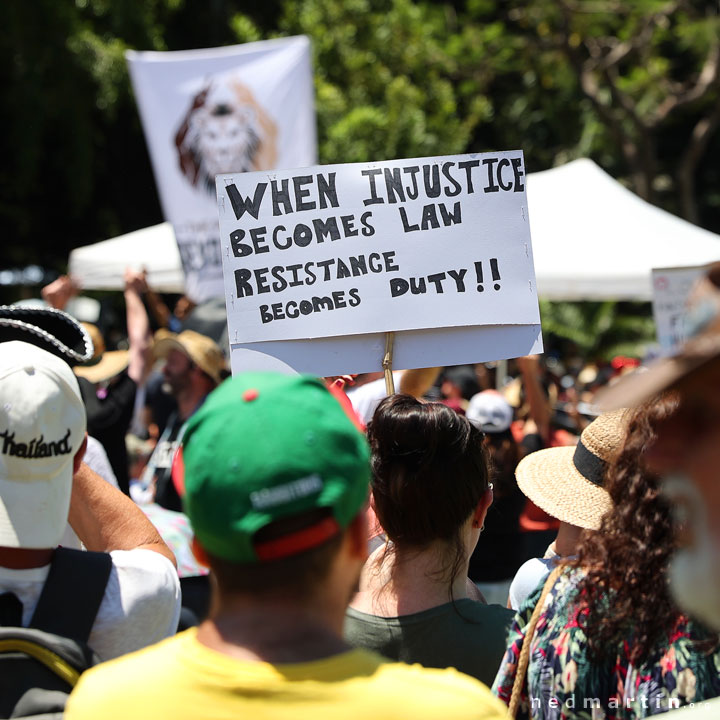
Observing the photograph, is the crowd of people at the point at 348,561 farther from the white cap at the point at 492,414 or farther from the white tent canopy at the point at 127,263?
the white tent canopy at the point at 127,263

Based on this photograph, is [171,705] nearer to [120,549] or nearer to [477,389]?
[120,549]

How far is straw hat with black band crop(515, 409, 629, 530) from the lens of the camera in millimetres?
2262

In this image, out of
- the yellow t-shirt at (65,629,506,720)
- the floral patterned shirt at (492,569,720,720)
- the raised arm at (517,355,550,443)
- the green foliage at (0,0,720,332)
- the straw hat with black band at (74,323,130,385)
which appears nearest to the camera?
the yellow t-shirt at (65,629,506,720)

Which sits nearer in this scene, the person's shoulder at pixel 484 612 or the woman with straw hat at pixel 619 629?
the woman with straw hat at pixel 619 629

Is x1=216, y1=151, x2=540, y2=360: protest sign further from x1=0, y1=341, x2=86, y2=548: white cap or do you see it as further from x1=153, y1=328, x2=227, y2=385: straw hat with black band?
x1=153, y1=328, x2=227, y2=385: straw hat with black band

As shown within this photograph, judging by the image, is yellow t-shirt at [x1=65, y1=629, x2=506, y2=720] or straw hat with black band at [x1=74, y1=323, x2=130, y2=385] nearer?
yellow t-shirt at [x1=65, y1=629, x2=506, y2=720]

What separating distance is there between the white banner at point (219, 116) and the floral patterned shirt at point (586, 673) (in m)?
5.67

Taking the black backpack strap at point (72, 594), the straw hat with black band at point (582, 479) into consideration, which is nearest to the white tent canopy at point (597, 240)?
the straw hat with black band at point (582, 479)

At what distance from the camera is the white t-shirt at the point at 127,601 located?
171cm

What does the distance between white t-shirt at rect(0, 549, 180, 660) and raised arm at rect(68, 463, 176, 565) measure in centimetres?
21

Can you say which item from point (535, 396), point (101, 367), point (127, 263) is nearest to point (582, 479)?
point (535, 396)

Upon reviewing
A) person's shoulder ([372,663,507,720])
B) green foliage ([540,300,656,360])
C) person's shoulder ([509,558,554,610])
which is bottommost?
green foliage ([540,300,656,360])

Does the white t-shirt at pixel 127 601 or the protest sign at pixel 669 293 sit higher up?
the white t-shirt at pixel 127 601

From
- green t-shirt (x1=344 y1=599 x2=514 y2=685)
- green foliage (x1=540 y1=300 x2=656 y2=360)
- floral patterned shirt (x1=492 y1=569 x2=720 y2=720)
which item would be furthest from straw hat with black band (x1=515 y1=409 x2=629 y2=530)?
green foliage (x1=540 y1=300 x2=656 y2=360)
